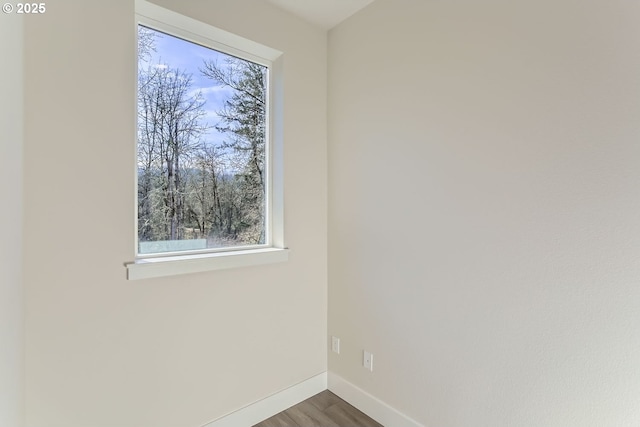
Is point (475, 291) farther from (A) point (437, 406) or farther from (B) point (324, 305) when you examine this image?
(B) point (324, 305)

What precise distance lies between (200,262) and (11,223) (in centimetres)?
81

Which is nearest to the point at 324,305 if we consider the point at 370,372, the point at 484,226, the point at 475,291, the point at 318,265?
the point at 318,265

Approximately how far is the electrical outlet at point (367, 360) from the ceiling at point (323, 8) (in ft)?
7.47

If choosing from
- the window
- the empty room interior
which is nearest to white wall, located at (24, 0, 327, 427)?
the empty room interior

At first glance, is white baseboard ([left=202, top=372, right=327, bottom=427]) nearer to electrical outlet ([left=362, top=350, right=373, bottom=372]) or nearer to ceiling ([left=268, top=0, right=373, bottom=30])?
electrical outlet ([left=362, top=350, right=373, bottom=372])

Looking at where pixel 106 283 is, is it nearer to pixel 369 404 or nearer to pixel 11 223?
pixel 11 223

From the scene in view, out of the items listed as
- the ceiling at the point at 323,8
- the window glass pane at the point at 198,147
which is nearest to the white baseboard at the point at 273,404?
the window glass pane at the point at 198,147

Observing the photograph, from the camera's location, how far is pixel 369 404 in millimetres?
2062

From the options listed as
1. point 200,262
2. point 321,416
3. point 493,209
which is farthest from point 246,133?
point 321,416

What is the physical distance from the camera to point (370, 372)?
6.82 ft

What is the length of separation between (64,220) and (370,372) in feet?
6.23

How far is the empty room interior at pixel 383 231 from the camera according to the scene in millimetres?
1197

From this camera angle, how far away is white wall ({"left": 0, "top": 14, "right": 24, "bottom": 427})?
101cm

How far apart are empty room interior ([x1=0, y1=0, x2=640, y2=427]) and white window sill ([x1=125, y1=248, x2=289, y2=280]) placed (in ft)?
0.13
